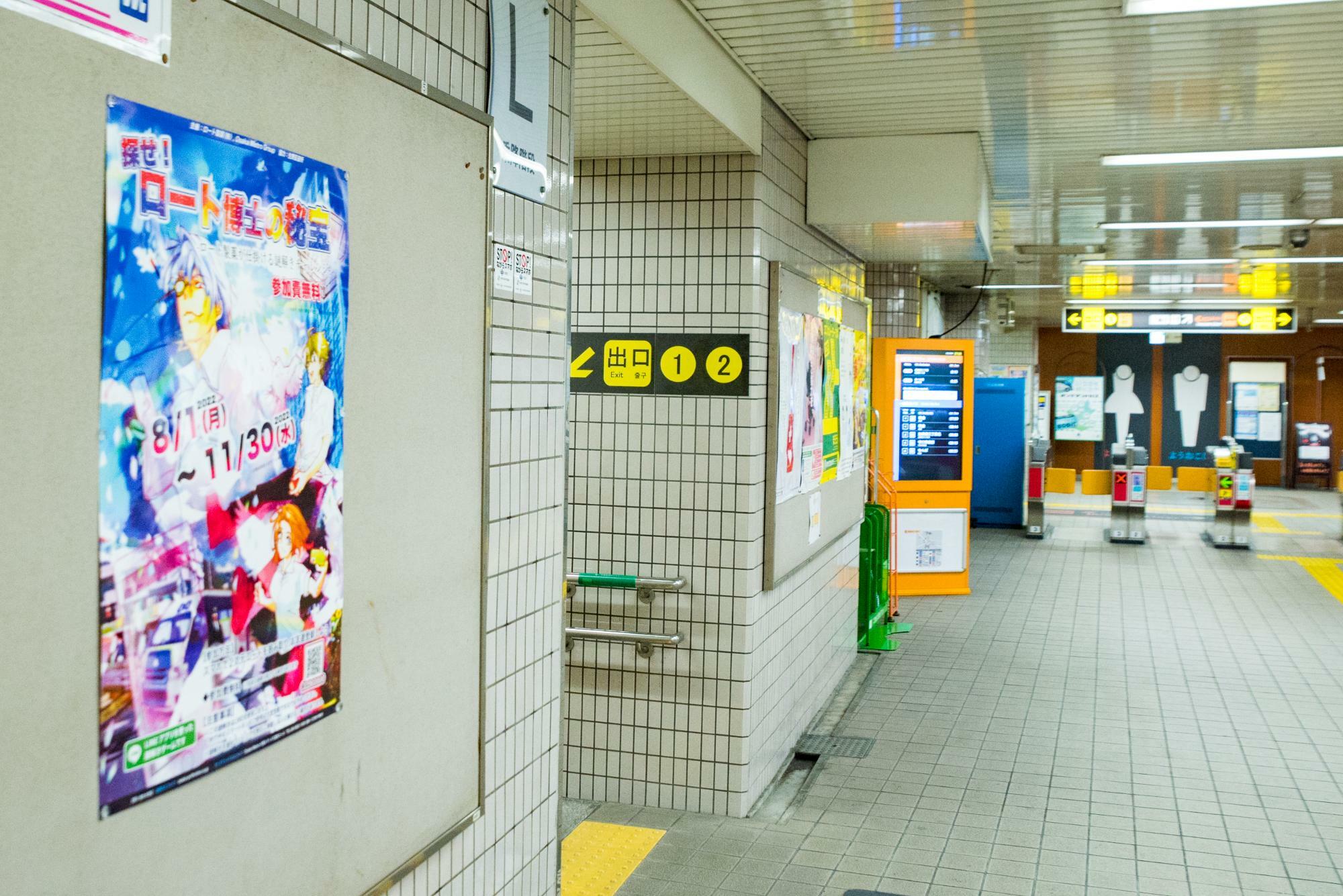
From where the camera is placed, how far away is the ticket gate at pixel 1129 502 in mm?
13094

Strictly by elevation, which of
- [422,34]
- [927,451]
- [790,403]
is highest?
[422,34]

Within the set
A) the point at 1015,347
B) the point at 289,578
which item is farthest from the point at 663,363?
the point at 1015,347

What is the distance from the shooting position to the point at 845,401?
20.9ft

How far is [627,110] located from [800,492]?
2.07 meters

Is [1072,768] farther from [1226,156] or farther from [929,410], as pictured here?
[929,410]

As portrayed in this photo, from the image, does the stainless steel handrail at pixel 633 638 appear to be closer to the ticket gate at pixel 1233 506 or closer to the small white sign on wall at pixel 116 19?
the small white sign on wall at pixel 116 19

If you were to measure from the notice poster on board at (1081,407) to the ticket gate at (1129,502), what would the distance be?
853 cm

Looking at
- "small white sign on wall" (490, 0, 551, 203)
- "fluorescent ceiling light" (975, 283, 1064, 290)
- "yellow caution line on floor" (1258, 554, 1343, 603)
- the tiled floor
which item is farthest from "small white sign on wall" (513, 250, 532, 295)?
"fluorescent ceiling light" (975, 283, 1064, 290)

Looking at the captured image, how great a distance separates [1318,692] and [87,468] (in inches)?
286

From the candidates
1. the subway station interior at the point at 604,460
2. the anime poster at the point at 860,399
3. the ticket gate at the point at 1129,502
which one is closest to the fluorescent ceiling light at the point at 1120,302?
the ticket gate at the point at 1129,502

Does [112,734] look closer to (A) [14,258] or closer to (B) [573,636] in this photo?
(A) [14,258]

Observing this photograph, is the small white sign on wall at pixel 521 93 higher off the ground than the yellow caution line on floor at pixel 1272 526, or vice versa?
the small white sign on wall at pixel 521 93

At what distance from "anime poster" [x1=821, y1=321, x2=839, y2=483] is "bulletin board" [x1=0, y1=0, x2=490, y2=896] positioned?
360 cm

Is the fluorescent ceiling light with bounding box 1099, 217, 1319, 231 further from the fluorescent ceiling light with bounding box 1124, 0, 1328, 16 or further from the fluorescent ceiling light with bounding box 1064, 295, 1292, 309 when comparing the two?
the fluorescent ceiling light with bounding box 1064, 295, 1292, 309
